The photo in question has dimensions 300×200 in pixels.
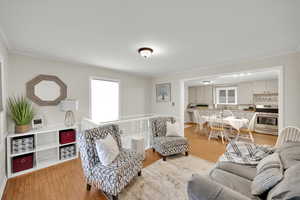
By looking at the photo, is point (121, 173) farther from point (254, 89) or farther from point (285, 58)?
point (254, 89)

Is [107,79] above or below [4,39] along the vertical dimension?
below

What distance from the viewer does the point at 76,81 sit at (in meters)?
3.38

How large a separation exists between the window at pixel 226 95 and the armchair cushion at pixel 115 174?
6557 millimetres

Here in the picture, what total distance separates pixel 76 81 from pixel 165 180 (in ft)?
10.3

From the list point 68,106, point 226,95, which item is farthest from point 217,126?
point 68,106

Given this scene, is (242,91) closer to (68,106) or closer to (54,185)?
(68,106)

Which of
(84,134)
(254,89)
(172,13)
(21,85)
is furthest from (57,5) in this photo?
(254,89)

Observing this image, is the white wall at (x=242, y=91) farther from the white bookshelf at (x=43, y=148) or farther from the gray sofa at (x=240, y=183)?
the white bookshelf at (x=43, y=148)

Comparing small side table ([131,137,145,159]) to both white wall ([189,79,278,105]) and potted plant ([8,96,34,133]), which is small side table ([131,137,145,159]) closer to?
→ potted plant ([8,96,34,133])

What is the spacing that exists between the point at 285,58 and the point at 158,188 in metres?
3.45

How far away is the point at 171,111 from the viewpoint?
462 centimetres

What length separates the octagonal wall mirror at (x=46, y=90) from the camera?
8.96 ft

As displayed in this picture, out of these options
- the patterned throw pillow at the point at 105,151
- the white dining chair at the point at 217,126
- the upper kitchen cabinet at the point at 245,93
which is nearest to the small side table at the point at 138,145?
the patterned throw pillow at the point at 105,151

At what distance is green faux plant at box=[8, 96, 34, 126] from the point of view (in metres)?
2.41
